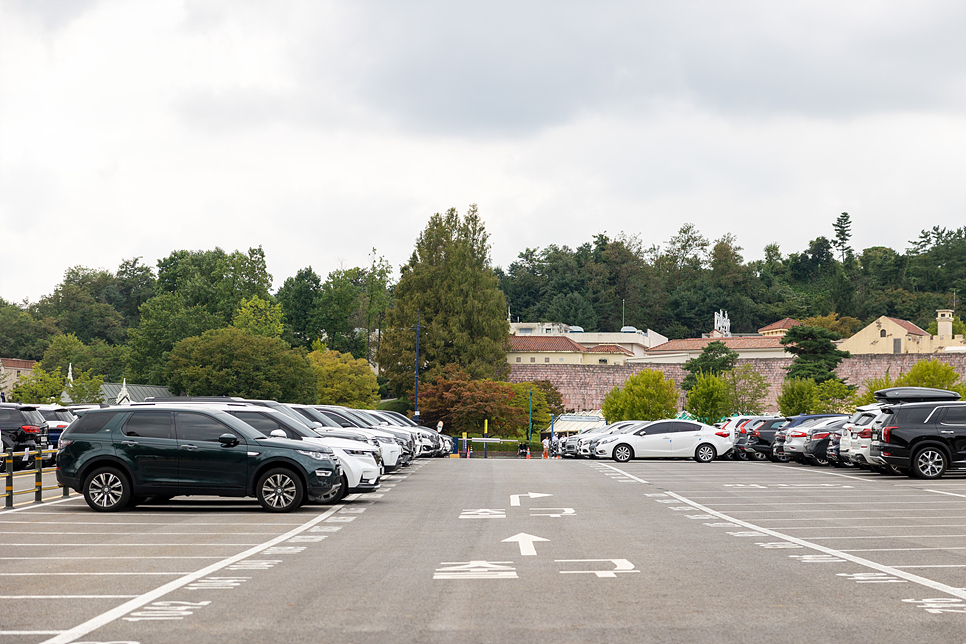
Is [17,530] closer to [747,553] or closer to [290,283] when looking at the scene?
[747,553]

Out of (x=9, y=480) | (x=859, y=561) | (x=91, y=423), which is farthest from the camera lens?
(x=9, y=480)

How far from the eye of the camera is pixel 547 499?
60.6 ft

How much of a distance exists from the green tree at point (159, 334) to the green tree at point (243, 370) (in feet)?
53.0

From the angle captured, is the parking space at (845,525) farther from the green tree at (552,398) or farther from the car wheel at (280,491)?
the green tree at (552,398)

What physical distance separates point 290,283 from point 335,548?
106864 millimetres

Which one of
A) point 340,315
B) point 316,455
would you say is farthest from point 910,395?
point 340,315

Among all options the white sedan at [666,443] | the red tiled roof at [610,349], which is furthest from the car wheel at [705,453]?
the red tiled roof at [610,349]

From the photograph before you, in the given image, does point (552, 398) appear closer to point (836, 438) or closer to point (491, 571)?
point (836, 438)

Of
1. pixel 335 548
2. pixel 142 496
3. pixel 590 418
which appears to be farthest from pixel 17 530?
pixel 590 418

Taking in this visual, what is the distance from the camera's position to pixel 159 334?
3642 inches

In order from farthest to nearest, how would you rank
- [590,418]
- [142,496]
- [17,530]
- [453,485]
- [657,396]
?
[590,418], [657,396], [453,485], [142,496], [17,530]

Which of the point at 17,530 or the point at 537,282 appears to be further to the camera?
the point at 537,282

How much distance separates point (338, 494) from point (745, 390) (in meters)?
61.1

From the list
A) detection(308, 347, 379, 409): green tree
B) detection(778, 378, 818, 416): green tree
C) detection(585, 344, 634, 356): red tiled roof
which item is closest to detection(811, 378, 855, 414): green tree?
detection(778, 378, 818, 416): green tree
